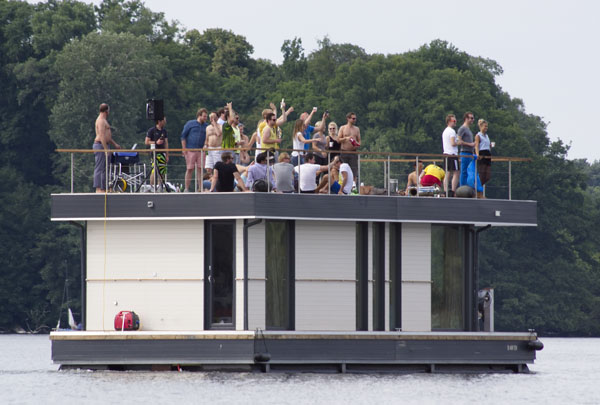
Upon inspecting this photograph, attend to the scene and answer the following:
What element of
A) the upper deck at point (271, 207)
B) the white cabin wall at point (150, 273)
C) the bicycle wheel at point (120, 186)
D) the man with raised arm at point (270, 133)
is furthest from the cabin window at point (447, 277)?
the bicycle wheel at point (120, 186)

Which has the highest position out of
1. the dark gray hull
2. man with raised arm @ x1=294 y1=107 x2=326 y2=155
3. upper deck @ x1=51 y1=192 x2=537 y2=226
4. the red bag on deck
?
man with raised arm @ x1=294 y1=107 x2=326 y2=155

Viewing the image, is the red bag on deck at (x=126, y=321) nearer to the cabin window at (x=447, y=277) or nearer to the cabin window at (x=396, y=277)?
the cabin window at (x=396, y=277)

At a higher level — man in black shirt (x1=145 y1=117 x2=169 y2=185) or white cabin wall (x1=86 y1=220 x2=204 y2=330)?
man in black shirt (x1=145 y1=117 x2=169 y2=185)

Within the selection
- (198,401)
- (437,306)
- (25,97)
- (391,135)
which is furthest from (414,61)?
(198,401)

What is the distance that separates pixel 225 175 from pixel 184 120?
39691 mm

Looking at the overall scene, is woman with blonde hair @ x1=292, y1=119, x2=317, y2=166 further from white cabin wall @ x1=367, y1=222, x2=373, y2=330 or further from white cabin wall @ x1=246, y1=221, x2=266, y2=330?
white cabin wall @ x1=367, y1=222, x2=373, y2=330

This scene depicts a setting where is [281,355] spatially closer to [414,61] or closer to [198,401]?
[198,401]

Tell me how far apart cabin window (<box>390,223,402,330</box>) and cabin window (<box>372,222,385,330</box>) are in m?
0.26

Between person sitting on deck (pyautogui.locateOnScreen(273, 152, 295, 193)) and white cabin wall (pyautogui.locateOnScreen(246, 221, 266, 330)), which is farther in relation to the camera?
person sitting on deck (pyautogui.locateOnScreen(273, 152, 295, 193))

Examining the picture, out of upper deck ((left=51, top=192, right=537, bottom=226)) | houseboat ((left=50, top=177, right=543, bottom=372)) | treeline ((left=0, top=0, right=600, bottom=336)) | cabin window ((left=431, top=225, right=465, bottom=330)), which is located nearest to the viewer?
houseboat ((left=50, top=177, right=543, bottom=372))

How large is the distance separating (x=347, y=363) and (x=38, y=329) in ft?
114

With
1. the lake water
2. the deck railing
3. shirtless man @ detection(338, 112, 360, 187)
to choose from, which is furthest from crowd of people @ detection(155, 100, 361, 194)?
the lake water

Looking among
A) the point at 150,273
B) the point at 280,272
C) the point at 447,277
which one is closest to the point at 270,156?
the point at 280,272

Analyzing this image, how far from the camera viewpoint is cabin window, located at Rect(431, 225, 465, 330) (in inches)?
1161
